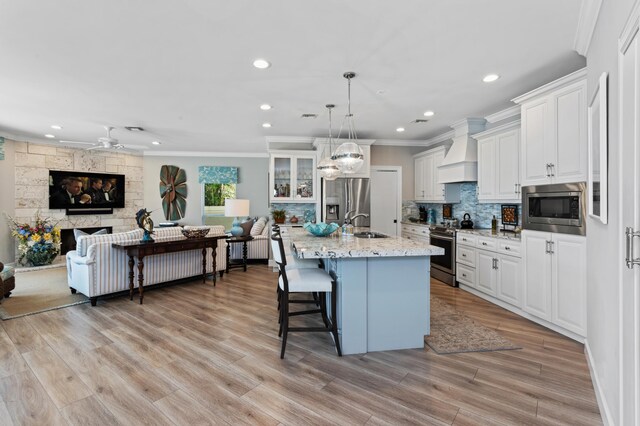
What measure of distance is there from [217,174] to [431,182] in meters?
5.31

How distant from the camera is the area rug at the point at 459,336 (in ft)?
8.38

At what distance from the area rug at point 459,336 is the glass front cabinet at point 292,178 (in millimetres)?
3230

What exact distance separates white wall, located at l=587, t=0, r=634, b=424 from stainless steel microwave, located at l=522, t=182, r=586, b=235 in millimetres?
634

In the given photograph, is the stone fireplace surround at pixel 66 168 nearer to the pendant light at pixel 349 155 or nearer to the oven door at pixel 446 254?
the pendant light at pixel 349 155

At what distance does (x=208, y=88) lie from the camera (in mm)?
3402

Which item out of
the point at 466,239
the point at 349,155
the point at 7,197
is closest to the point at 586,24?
the point at 349,155

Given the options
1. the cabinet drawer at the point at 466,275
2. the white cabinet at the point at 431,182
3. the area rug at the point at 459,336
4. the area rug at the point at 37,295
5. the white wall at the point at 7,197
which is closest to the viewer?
the area rug at the point at 459,336

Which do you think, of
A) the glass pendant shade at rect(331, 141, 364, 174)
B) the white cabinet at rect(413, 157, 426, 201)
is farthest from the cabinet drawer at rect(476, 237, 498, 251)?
the glass pendant shade at rect(331, 141, 364, 174)

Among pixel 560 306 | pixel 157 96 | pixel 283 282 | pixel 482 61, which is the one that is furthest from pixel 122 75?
pixel 560 306

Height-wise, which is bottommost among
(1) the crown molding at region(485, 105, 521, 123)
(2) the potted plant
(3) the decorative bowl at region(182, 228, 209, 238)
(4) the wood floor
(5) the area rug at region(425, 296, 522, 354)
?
(4) the wood floor

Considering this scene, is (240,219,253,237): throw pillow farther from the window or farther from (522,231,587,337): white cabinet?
(522,231,587,337): white cabinet

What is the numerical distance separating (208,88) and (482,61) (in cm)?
287

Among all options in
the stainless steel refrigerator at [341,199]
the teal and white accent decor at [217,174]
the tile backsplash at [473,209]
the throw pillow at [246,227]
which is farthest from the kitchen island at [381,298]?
the teal and white accent decor at [217,174]

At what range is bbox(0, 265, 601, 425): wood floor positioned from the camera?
176cm
